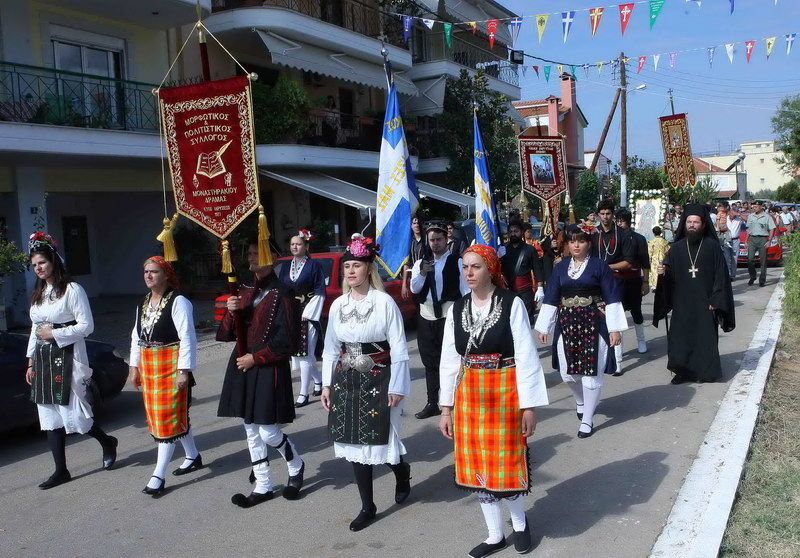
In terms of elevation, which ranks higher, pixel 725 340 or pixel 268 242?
pixel 268 242

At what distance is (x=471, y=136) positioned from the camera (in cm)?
2333

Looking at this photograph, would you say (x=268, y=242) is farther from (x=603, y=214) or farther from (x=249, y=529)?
(x=603, y=214)

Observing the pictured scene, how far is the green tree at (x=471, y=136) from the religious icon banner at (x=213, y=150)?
1824 centimetres

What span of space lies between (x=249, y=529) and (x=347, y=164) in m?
15.8

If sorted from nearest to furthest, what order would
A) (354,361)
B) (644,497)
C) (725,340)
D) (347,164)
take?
(354,361), (644,497), (725,340), (347,164)

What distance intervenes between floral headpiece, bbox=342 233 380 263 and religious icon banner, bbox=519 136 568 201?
29.1 ft

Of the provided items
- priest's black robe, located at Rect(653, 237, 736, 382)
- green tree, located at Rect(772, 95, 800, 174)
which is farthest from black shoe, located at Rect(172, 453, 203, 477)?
green tree, located at Rect(772, 95, 800, 174)

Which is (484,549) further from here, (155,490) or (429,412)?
(429,412)

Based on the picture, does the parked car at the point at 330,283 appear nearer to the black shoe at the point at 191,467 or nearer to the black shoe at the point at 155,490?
the black shoe at the point at 191,467

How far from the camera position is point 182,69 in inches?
684

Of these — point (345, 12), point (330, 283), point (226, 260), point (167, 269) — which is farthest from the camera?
point (345, 12)

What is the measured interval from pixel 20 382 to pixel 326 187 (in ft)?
39.5

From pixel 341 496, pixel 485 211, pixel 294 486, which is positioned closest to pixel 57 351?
pixel 294 486

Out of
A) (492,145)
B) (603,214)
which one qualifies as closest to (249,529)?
(603,214)
